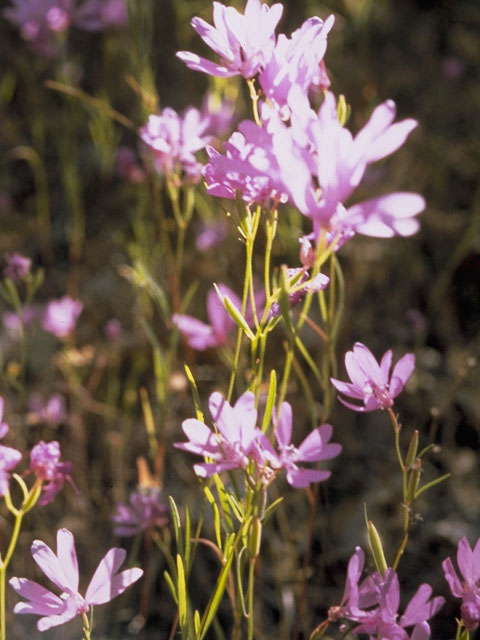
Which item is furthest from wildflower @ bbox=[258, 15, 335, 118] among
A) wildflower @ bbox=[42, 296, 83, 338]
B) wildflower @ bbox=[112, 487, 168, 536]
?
wildflower @ bbox=[42, 296, 83, 338]

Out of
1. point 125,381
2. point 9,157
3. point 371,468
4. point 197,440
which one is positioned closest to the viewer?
point 197,440

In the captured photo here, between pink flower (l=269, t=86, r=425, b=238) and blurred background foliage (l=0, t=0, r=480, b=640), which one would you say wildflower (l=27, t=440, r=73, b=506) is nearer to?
blurred background foliage (l=0, t=0, r=480, b=640)

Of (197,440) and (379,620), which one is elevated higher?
(197,440)

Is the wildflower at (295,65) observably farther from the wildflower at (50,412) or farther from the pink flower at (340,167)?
the wildflower at (50,412)

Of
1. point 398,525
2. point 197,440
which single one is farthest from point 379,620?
point 398,525

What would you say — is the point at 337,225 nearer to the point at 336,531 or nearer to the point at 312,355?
the point at 336,531

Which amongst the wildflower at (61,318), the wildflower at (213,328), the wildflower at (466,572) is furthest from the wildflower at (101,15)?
the wildflower at (466,572)

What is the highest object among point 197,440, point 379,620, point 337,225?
point 337,225
